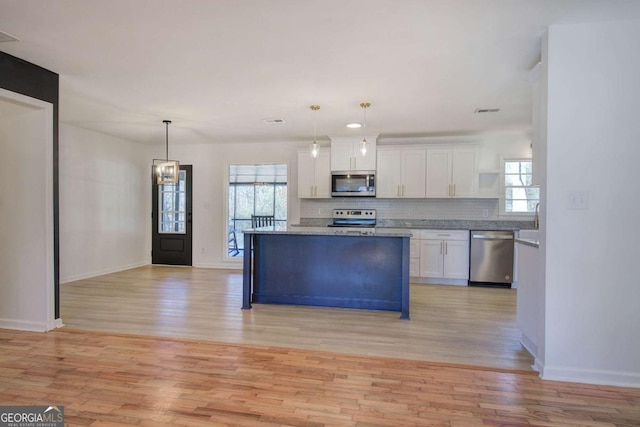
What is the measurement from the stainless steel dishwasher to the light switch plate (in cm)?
299

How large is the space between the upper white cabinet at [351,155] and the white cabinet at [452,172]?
2.99 ft

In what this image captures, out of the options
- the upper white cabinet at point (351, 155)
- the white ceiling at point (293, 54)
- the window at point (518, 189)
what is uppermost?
the white ceiling at point (293, 54)

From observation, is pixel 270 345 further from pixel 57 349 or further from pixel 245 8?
pixel 245 8

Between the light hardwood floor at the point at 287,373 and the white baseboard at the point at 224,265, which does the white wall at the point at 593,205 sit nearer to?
the light hardwood floor at the point at 287,373

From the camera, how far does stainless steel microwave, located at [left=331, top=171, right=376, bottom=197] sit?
5625mm

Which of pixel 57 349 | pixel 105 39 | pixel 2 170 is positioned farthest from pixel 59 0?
pixel 57 349

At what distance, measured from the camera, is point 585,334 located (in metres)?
2.32

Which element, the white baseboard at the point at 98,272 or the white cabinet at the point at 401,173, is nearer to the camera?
the white baseboard at the point at 98,272

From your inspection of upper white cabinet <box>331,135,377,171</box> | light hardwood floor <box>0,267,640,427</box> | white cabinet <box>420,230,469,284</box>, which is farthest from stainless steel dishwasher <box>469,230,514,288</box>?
upper white cabinet <box>331,135,377,171</box>

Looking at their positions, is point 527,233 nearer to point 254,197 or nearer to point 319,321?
point 319,321

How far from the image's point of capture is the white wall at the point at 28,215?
10.4ft

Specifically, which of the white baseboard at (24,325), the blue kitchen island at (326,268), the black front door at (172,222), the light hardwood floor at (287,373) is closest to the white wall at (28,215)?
the white baseboard at (24,325)

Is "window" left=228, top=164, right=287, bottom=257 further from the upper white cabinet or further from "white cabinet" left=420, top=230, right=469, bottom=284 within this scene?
"white cabinet" left=420, top=230, right=469, bottom=284

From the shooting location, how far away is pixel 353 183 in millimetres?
5680
